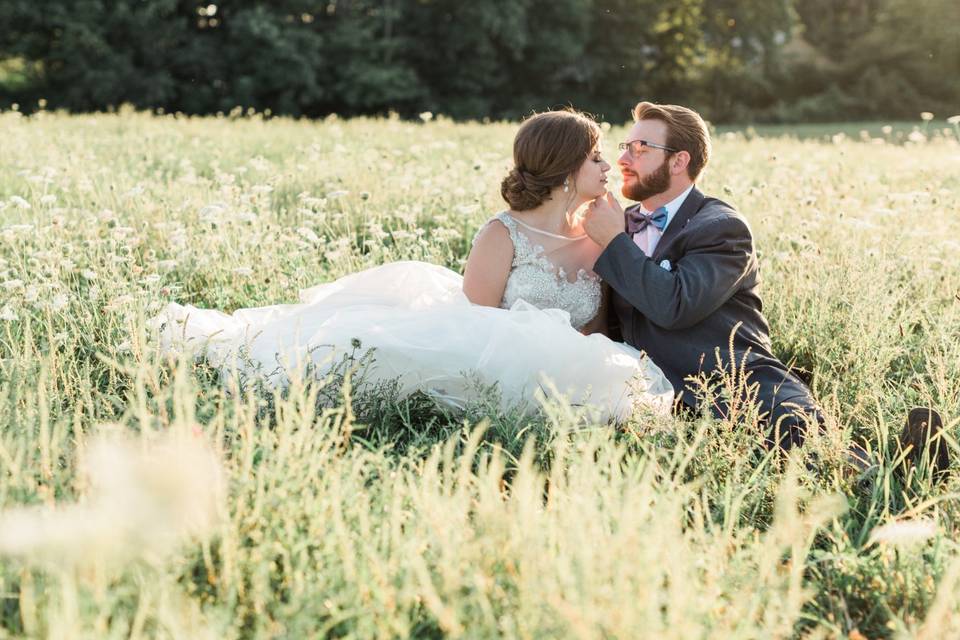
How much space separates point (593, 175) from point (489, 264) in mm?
697

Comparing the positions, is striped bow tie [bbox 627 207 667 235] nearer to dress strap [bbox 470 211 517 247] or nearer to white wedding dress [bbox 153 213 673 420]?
white wedding dress [bbox 153 213 673 420]

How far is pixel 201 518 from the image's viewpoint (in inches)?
84.2

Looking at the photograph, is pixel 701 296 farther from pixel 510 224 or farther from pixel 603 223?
pixel 510 224

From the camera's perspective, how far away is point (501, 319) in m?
4.09

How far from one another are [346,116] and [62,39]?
31.4ft

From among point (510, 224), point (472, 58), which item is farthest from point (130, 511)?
point (472, 58)

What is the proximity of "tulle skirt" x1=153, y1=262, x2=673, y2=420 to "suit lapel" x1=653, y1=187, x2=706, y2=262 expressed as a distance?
502 millimetres

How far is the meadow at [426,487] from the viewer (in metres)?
2.01

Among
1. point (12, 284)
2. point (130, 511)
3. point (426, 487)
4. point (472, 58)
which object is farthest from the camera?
point (472, 58)

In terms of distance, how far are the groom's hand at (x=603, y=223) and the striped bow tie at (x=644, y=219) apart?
25 cm

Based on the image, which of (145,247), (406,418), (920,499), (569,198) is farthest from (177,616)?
(145,247)

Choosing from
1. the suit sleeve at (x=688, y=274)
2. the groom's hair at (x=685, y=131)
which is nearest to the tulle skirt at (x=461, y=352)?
the suit sleeve at (x=688, y=274)

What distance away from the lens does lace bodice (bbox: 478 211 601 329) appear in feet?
14.8

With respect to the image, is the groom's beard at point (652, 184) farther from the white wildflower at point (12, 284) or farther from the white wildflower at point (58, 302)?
the white wildflower at point (12, 284)
